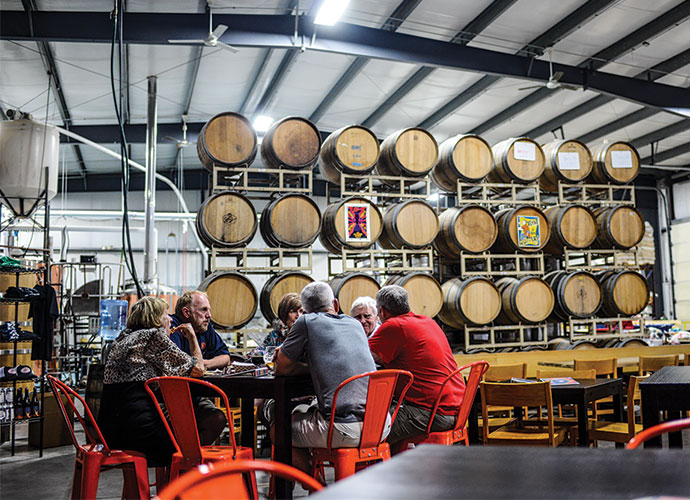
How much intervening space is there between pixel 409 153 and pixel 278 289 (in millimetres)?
2400

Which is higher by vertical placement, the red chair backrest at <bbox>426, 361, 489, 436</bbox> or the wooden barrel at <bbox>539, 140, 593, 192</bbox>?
the wooden barrel at <bbox>539, 140, 593, 192</bbox>

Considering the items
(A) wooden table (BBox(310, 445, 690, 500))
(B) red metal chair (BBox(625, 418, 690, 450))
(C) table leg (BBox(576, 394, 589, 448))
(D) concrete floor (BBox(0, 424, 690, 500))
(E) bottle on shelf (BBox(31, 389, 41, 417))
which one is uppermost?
(A) wooden table (BBox(310, 445, 690, 500))

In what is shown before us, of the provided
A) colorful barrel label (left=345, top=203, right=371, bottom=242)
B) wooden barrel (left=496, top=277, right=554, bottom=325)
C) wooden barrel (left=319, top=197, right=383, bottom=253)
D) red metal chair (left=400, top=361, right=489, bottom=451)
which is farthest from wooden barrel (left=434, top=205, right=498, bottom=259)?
red metal chair (left=400, top=361, right=489, bottom=451)

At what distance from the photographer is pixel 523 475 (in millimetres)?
1272

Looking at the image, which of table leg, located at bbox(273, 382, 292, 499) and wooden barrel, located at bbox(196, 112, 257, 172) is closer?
table leg, located at bbox(273, 382, 292, 499)

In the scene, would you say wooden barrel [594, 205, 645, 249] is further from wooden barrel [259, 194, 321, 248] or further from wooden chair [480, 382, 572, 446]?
wooden chair [480, 382, 572, 446]

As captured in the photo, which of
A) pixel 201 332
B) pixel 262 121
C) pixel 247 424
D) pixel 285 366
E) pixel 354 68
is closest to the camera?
pixel 285 366

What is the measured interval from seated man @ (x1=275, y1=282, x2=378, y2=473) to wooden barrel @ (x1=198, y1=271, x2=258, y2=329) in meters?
3.72

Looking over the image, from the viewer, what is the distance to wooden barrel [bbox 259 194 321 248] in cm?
748

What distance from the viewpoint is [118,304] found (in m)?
11.6

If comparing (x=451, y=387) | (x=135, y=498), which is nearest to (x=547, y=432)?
(x=451, y=387)

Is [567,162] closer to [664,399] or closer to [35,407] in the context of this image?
[664,399]

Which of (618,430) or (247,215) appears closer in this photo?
(618,430)

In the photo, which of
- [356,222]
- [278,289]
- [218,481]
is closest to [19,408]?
[278,289]
